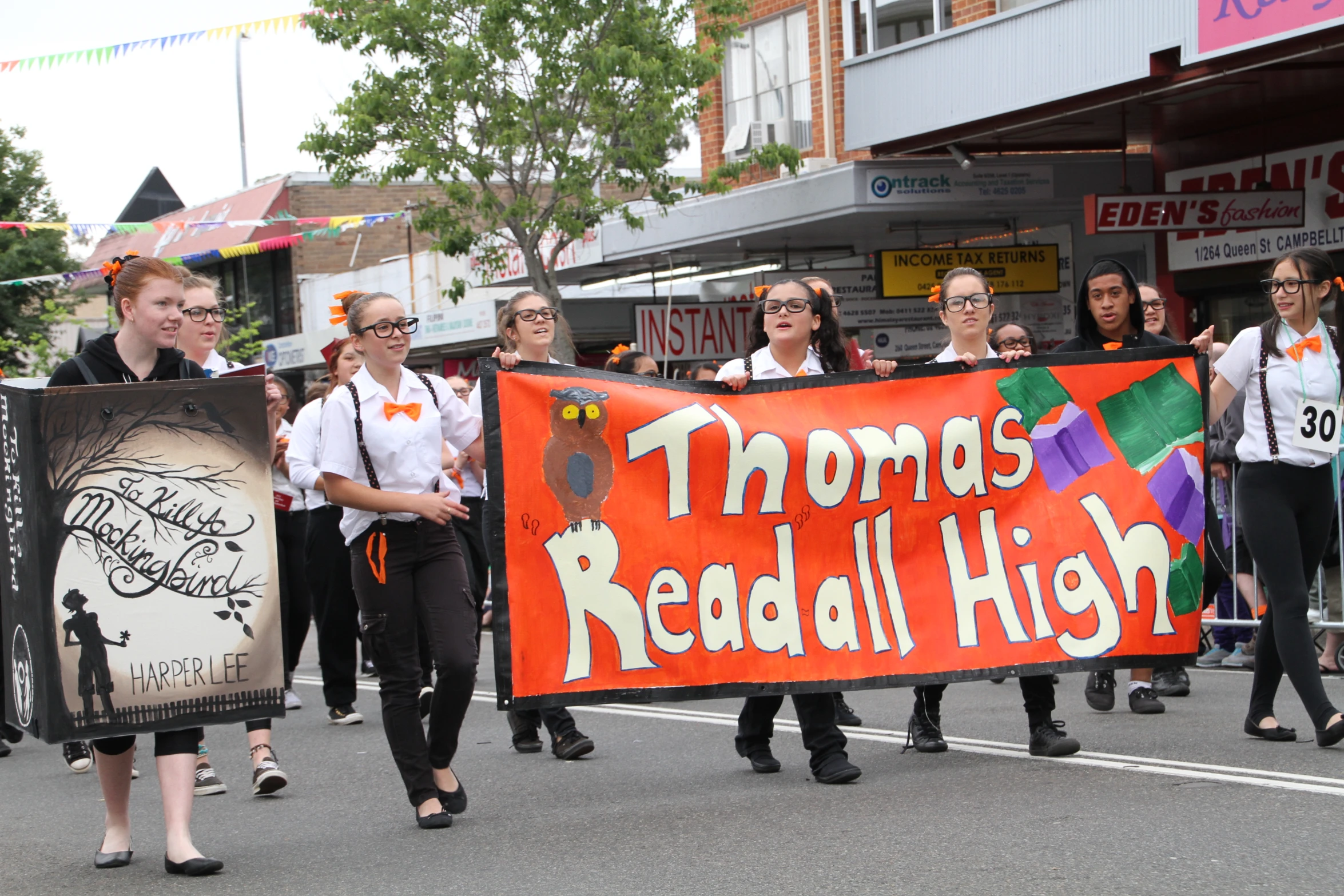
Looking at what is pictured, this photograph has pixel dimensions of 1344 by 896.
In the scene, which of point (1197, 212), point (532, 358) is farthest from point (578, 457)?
point (1197, 212)

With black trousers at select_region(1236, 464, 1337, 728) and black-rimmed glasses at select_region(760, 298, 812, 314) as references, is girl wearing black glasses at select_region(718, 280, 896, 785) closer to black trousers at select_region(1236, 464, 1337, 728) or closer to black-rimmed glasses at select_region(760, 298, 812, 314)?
black-rimmed glasses at select_region(760, 298, 812, 314)

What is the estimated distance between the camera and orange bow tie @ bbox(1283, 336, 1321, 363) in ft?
22.0

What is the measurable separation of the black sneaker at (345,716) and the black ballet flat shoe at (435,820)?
3333 mm

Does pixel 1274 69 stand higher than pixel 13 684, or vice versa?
pixel 1274 69

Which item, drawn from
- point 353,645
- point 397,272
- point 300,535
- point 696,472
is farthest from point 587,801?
point 397,272

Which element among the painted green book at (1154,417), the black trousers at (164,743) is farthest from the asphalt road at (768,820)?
the painted green book at (1154,417)

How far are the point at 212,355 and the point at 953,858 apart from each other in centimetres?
391

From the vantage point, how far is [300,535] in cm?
974

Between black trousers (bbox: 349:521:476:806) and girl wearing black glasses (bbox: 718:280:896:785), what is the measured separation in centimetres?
131

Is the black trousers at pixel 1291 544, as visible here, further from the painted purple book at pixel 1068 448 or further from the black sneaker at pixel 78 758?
the black sneaker at pixel 78 758

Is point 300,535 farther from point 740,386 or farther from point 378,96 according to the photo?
point 378,96

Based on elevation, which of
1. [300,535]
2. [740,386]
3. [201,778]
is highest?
[740,386]

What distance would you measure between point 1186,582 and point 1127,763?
84cm

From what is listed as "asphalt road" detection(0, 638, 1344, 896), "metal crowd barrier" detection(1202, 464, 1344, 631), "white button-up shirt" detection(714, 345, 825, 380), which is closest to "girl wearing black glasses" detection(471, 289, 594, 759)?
"asphalt road" detection(0, 638, 1344, 896)
